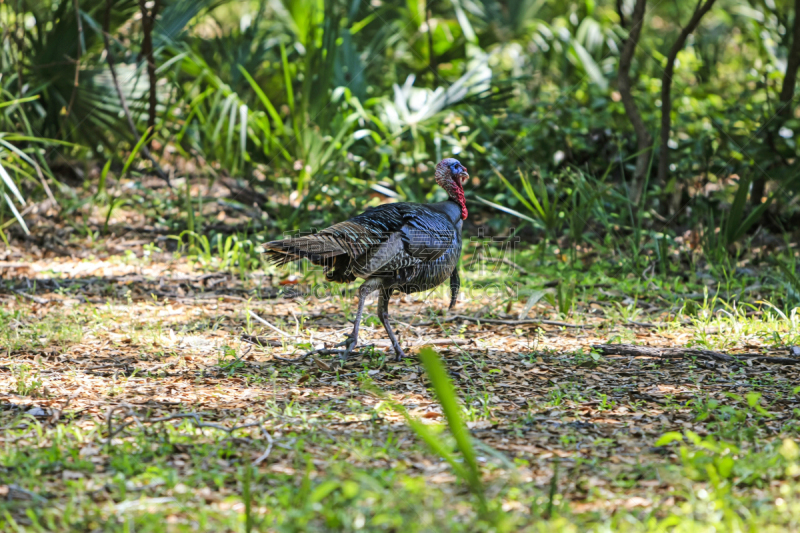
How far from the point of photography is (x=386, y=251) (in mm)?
3975

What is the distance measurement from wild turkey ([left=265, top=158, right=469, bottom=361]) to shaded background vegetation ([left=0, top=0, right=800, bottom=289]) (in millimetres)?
1905

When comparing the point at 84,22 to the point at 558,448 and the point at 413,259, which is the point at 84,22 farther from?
the point at 558,448

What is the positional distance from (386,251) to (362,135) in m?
2.92

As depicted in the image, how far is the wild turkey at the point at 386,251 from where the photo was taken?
152 inches

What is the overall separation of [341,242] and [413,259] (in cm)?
44

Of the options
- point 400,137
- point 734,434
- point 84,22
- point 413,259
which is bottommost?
point 734,434

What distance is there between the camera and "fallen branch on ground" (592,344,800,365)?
3951 millimetres

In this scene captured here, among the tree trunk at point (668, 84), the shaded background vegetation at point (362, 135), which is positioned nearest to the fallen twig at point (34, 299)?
the shaded background vegetation at point (362, 135)

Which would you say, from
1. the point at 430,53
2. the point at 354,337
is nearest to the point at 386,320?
the point at 354,337

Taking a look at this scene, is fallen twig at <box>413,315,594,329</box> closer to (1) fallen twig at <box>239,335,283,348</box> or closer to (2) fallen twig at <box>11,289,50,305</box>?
(1) fallen twig at <box>239,335,283,348</box>

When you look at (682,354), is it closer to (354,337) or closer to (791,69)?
(354,337)

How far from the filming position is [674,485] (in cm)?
257

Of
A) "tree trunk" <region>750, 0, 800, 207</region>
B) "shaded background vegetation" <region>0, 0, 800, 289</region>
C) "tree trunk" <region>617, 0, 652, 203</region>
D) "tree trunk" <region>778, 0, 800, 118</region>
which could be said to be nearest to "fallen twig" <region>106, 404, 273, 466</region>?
"shaded background vegetation" <region>0, 0, 800, 289</region>

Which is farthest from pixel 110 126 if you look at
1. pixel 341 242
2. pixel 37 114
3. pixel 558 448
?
pixel 558 448
